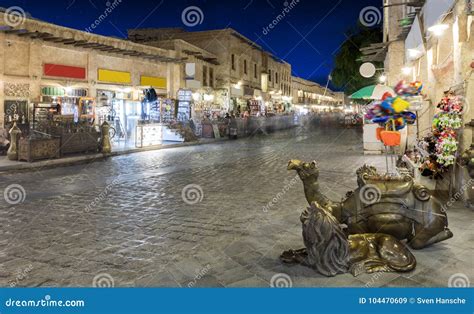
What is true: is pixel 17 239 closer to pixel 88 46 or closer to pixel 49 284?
pixel 49 284

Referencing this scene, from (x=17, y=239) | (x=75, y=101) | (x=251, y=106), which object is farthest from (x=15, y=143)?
(x=251, y=106)

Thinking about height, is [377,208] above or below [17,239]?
above

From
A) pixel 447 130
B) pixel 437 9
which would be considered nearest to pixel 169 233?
pixel 447 130

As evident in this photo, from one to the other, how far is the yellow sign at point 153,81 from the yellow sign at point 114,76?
1068 millimetres

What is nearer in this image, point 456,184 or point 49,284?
point 49,284

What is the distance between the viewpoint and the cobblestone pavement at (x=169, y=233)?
14.4ft

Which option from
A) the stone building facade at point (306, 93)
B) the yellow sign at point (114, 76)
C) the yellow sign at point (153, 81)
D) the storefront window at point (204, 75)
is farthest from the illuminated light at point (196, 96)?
the stone building facade at point (306, 93)

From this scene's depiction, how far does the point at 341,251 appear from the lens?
4270 millimetres

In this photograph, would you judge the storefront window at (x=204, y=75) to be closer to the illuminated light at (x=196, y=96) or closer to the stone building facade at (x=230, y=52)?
the illuminated light at (x=196, y=96)

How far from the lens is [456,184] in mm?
7785

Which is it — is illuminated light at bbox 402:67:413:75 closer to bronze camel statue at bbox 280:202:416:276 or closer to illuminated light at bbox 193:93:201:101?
bronze camel statue at bbox 280:202:416:276

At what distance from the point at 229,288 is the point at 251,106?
4118 centimetres

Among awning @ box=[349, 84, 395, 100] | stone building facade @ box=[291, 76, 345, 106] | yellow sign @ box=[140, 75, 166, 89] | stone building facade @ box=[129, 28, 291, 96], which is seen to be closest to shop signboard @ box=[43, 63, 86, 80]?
yellow sign @ box=[140, 75, 166, 89]

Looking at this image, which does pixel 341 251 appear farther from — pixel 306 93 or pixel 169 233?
pixel 306 93
